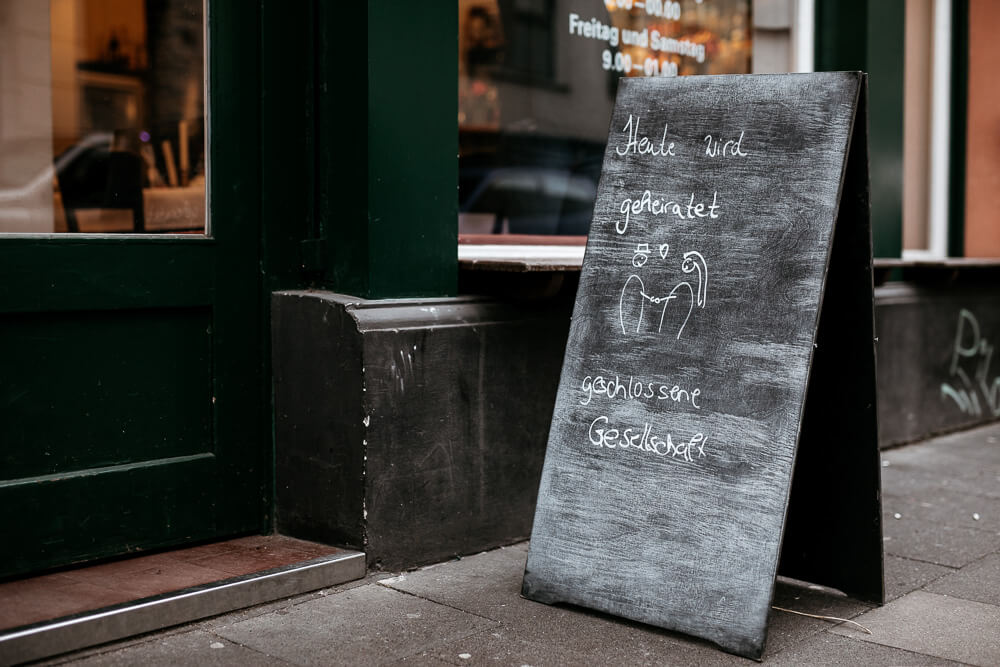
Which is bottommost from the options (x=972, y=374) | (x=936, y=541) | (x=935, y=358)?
(x=936, y=541)

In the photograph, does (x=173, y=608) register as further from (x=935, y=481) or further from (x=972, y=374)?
(x=972, y=374)

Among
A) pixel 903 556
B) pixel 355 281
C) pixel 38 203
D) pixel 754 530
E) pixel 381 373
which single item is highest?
pixel 38 203

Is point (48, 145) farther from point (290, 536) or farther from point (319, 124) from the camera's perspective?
point (290, 536)

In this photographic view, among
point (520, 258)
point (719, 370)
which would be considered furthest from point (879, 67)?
point (719, 370)

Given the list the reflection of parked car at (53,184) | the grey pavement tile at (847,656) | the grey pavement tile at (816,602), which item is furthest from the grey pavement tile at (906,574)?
the reflection of parked car at (53,184)

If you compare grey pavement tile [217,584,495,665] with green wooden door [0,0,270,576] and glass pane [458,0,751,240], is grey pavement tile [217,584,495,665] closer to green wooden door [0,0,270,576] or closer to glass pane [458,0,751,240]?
green wooden door [0,0,270,576]

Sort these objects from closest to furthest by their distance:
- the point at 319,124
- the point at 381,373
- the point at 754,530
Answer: the point at 754,530
the point at 381,373
the point at 319,124

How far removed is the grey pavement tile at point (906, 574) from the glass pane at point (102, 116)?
9.06 feet

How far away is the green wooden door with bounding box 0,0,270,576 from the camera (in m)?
3.41

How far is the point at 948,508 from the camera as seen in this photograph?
4910 mm

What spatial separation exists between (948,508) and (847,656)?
2101mm

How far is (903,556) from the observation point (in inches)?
164

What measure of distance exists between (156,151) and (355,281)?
0.82 metres

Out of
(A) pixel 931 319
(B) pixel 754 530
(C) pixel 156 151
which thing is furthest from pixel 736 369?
(A) pixel 931 319
